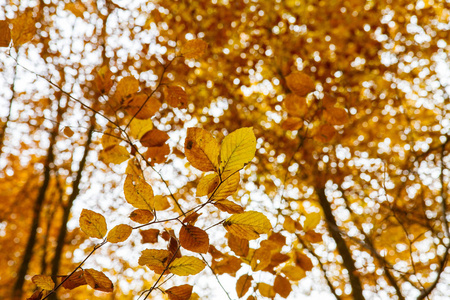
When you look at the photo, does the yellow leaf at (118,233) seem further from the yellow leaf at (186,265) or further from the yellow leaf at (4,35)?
the yellow leaf at (4,35)

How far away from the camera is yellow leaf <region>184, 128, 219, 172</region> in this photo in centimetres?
68

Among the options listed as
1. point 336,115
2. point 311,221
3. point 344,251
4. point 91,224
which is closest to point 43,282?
point 91,224

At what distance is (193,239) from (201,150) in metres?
0.29

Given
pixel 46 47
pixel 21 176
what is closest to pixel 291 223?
pixel 46 47

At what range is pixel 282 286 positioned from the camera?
4.42ft

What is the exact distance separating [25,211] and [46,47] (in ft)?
15.2

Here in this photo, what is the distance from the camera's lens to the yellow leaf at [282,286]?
133 cm

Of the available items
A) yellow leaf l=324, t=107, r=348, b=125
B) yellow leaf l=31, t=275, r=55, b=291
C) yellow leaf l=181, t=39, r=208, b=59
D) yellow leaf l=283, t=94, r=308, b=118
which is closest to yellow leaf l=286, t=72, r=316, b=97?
yellow leaf l=283, t=94, r=308, b=118

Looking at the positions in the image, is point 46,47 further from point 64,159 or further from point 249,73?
point 249,73

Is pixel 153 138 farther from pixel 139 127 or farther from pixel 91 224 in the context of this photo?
pixel 91 224

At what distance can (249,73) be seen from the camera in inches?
174

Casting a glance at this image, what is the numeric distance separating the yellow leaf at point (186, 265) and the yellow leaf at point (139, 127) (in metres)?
0.53

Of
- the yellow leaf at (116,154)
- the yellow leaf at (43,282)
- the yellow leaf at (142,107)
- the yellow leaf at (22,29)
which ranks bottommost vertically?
the yellow leaf at (43,282)

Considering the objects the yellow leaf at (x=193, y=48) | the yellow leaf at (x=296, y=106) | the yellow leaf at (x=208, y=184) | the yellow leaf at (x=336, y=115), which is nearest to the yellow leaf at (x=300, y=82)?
the yellow leaf at (x=296, y=106)
